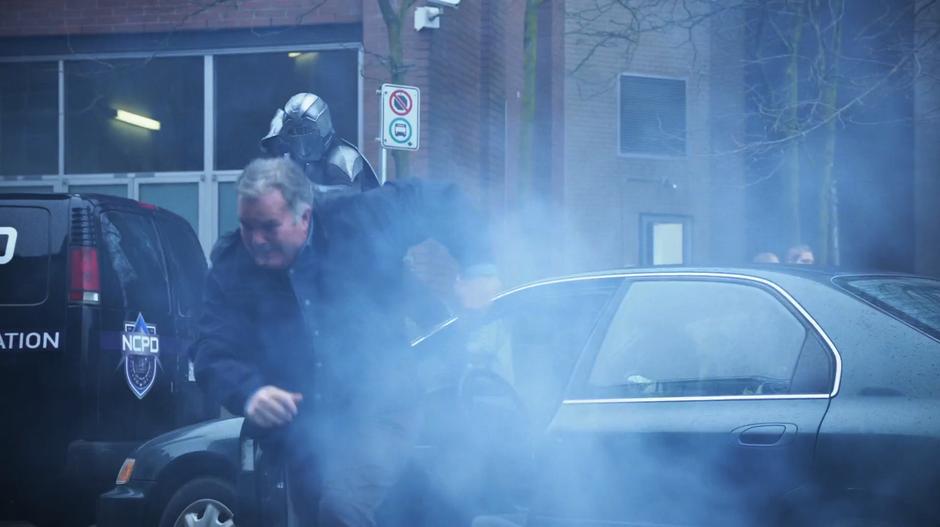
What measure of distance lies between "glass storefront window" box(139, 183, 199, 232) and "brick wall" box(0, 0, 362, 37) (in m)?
1.69

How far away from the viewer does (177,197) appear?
12.9 m

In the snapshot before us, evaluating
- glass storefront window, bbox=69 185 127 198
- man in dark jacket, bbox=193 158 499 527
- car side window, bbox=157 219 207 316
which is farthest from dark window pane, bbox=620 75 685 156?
man in dark jacket, bbox=193 158 499 527

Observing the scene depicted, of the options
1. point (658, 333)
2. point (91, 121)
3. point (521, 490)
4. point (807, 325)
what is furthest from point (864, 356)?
point (91, 121)

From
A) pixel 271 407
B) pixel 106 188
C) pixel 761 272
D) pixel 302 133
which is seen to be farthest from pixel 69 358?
pixel 106 188

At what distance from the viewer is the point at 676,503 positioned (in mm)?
4043

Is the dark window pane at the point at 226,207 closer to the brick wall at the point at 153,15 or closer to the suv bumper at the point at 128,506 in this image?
the brick wall at the point at 153,15

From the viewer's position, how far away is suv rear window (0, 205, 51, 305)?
6.48 meters

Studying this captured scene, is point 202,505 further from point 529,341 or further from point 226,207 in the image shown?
point 226,207

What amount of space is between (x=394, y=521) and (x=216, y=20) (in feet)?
32.0

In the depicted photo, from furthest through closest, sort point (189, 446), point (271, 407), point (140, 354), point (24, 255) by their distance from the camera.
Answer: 1. point (140, 354)
2. point (24, 255)
3. point (189, 446)
4. point (271, 407)

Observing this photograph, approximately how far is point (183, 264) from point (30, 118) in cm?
680

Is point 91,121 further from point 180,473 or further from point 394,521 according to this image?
point 394,521

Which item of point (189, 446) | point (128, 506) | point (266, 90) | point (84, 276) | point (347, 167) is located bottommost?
point (128, 506)

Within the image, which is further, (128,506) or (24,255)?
(24,255)
